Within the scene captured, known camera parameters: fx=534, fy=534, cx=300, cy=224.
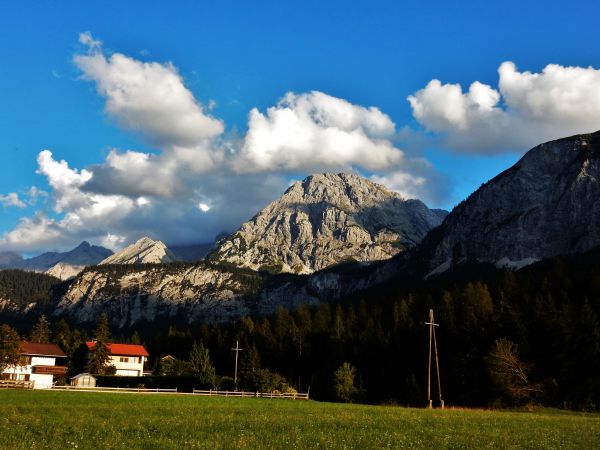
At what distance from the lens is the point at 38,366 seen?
133500 mm

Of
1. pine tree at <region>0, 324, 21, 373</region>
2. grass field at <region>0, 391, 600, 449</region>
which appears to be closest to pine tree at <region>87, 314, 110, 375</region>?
pine tree at <region>0, 324, 21, 373</region>

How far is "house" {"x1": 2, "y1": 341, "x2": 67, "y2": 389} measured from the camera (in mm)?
128462

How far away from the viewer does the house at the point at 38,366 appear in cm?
12846

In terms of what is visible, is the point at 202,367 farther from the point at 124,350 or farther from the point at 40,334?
the point at 40,334

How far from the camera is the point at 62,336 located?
166875 mm

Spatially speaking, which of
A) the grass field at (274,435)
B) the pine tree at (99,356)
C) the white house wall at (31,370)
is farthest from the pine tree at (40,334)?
the grass field at (274,435)

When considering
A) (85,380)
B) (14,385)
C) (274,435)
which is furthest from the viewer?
(85,380)

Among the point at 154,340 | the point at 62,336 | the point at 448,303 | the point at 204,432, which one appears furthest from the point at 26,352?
the point at 204,432

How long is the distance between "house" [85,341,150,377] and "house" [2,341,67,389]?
9.70 meters

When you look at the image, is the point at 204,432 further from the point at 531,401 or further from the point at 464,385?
the point at 464,385

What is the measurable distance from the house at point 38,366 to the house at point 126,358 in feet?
31.8

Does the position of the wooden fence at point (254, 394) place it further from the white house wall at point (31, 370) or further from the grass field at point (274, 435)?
the grass field at point (274, 435)

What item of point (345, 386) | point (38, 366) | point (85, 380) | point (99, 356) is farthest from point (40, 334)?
point (345, 386)

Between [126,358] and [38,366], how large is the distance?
2095cm
